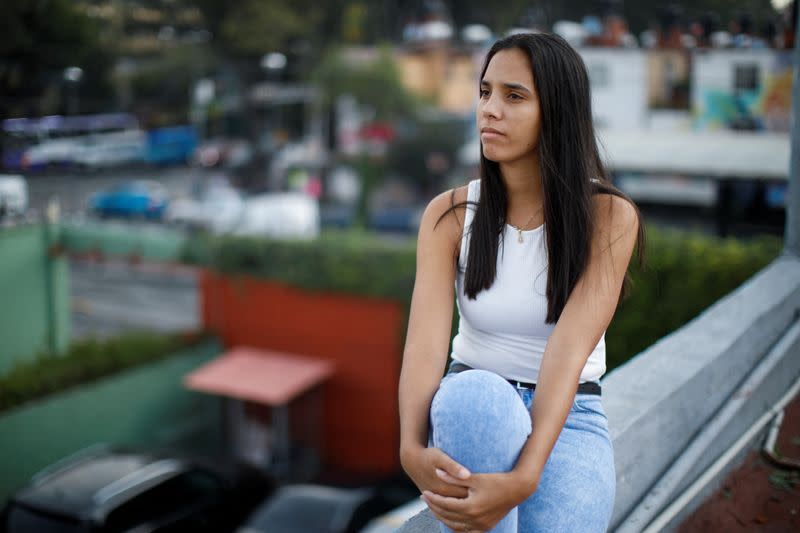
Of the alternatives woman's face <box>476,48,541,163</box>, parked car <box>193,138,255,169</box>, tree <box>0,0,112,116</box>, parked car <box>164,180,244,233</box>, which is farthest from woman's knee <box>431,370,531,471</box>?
parked car <box>193,138,255,169</box>

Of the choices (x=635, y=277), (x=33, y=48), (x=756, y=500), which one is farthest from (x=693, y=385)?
(x=33, y=48)

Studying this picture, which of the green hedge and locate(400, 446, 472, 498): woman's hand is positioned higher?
locate(400, 446, 472, 498): woman's hand

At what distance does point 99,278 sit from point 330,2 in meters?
12.4

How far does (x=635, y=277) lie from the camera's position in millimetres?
7250

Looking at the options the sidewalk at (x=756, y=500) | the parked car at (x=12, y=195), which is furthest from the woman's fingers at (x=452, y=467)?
the parked car at (x=12, y=195)

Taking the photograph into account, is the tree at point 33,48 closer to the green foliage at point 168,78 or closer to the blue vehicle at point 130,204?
the blue vehicle at point 130,204

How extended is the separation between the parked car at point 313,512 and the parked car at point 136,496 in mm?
426

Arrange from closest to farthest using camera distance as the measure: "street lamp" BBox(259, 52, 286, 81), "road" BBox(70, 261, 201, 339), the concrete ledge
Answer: the concrete ledge < "road" BBox(70, 261, 201, 339) < "street lamp" BBox(259, 52, 286, 81)

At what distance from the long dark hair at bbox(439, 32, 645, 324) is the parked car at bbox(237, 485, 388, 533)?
5.47 metres

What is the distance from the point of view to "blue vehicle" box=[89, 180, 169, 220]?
980 inches

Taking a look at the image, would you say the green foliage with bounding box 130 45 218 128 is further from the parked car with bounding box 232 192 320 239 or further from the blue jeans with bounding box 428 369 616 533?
A: the blue jeans with bounding box 428 369 616 533

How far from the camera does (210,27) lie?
27016 millimetres

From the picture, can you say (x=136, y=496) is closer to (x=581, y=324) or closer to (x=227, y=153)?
(x=581, y=324)

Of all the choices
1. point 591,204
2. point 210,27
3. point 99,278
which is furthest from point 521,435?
point 210,27
